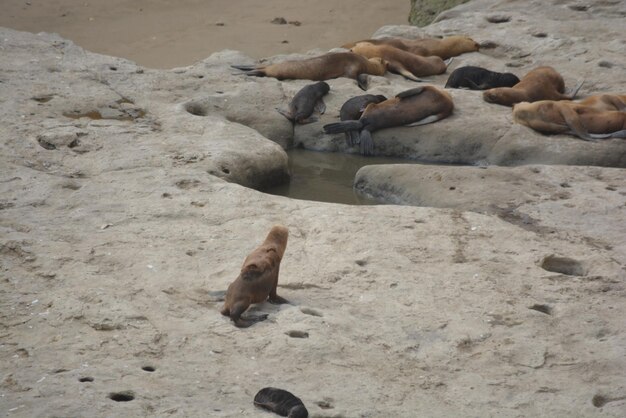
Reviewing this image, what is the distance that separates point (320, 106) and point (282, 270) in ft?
14.2

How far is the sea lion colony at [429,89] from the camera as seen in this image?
9.65 m

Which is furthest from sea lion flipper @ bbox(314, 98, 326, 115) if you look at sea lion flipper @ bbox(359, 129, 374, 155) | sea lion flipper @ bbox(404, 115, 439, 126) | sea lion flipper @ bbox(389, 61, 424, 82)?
sea lion flipper @ bbox(389, 61, 424, 82)

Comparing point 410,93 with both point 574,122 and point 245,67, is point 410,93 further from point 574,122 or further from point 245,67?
point 245,67

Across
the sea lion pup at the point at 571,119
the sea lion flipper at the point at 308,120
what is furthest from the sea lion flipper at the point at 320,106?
the sea lion pup at the point at 571,119

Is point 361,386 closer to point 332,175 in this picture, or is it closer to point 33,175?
point 33,175

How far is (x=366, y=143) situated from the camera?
9.88 m

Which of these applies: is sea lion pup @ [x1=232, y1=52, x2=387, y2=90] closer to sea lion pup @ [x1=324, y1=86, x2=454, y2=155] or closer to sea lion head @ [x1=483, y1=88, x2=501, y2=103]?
sea lion pup @ [x1=324, y1=86, x2=454, y2=155]

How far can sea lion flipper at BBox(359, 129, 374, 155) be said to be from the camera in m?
9.88

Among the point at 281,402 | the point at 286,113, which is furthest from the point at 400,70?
the point at 281,402

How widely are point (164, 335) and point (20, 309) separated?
2.76 feet

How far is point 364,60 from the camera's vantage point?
11.3 metres

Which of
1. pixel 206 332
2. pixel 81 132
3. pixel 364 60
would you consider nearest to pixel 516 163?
pixel 364 60

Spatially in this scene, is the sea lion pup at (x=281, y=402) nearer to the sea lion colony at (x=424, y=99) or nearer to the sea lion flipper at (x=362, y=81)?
the sea lion colony at (x=424, y=99)

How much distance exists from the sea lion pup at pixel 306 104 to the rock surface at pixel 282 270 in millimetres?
103
